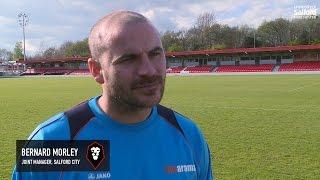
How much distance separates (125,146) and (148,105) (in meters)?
0.22

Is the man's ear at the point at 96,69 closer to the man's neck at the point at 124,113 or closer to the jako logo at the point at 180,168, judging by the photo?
the man's neck at the point at 124,113

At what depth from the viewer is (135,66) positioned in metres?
1.91

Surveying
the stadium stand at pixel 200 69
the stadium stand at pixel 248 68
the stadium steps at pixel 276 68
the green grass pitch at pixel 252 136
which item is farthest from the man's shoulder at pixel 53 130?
the stadium stand at pixel 200 69

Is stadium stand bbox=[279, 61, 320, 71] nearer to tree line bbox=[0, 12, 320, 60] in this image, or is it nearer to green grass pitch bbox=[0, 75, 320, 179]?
tree line bbox=[0, 12, 320, 60]

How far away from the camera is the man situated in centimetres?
191

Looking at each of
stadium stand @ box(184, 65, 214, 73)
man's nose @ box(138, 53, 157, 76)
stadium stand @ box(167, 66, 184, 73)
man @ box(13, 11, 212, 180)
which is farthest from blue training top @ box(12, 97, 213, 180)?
stadium stand @ box(167, 66, 184, 73)

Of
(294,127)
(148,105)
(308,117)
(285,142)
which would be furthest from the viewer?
(308,117)

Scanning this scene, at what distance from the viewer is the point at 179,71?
77375 mm

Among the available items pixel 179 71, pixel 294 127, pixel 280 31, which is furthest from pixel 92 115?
pixel 280 31

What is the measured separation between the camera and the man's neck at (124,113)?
2020 mm

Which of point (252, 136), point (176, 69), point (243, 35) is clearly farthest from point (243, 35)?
point (252, 136)

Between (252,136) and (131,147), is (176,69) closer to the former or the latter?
(252,136)

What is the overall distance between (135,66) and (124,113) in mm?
244

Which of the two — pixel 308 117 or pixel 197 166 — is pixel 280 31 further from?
pixel 197 166
